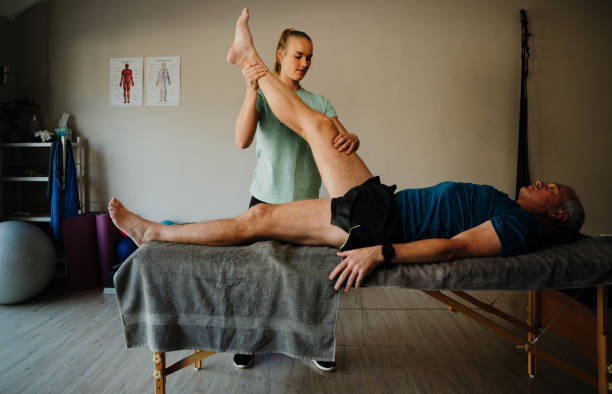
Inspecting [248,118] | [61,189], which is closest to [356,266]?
[248,118]

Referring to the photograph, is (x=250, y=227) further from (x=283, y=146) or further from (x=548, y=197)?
(x=548, y=197)

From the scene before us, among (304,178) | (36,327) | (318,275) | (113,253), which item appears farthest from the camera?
(113,253)

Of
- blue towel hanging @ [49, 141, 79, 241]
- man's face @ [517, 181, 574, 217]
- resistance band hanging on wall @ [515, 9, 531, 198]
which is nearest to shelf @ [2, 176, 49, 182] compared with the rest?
blue towel hanging @ [49, 141, 79, 241]

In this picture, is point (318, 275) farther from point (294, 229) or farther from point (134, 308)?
point (134, 308)

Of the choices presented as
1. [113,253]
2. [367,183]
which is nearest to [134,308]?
[367,183]

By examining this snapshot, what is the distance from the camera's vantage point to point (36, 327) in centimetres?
215

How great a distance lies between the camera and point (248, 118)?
165 cm

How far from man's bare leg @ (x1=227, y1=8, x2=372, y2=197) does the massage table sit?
399 millimetres

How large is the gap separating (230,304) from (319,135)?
2.55 feet

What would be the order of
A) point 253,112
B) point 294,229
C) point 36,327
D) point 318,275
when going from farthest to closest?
point 36,327 → point 253,112 → point 294,229 → point 318,275

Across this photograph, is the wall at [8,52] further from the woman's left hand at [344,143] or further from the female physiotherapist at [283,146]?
the woman's left hand at [344,143]

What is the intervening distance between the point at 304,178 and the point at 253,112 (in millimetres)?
383

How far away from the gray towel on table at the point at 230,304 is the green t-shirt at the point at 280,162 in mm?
533

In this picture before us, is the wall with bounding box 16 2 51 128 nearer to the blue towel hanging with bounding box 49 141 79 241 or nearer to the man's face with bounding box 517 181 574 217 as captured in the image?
the blue towel hanging with bounding box 49 141 79 241
